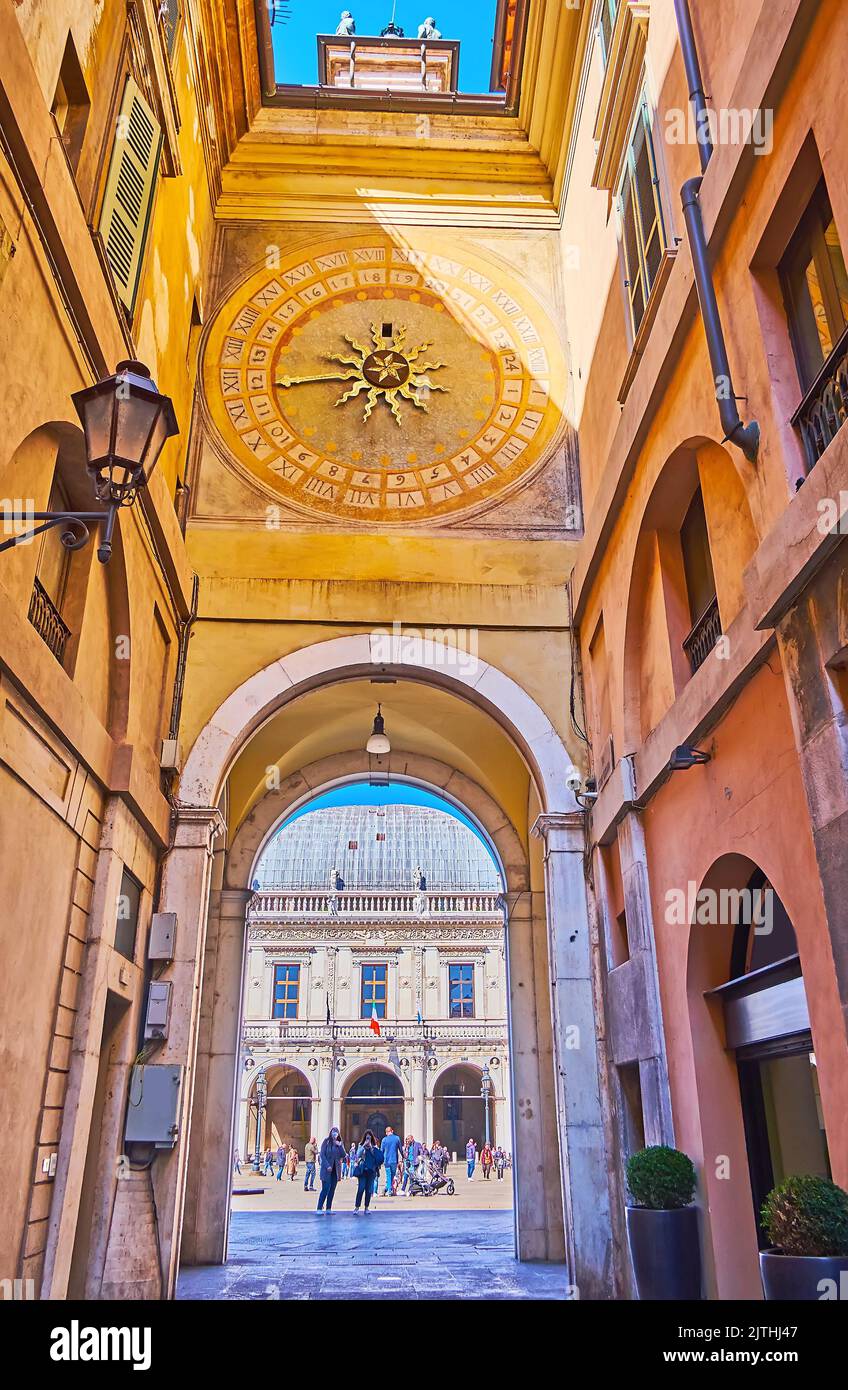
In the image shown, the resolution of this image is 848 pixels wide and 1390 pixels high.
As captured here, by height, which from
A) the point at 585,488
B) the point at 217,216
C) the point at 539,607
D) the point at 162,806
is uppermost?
the point at 217,216

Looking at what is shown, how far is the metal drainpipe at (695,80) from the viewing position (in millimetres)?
6496

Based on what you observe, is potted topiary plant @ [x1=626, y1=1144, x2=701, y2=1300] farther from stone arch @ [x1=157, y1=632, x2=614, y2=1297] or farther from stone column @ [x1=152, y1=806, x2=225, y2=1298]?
stone column @ [x1=152, y1=806, x2=225, y2=1298]

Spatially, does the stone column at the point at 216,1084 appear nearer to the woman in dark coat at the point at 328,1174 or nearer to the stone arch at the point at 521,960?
the stone arch at the point at 521,960

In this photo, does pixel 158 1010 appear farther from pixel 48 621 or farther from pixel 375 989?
pixel 375 989

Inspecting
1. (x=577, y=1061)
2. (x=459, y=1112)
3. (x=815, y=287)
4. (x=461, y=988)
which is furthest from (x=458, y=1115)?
(x=815, y=287)

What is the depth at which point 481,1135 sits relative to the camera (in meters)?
37.7

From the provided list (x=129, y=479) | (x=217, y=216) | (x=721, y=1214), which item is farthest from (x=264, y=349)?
(x=721, y=1214)

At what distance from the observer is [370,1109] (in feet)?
125

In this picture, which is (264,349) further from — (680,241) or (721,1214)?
(721,1214)

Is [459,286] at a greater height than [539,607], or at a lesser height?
greater

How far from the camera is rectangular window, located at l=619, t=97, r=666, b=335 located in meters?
8.53

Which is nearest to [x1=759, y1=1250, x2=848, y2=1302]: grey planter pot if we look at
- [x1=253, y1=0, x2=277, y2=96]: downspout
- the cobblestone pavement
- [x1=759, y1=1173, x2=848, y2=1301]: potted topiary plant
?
[x1=759, y1=1173, x2=848, y2=1301]: potted topiary plant

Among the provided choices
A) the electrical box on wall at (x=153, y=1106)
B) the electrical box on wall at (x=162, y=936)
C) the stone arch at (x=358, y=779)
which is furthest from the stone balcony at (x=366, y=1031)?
the electrical box on wall at (x=153, y=1106)
